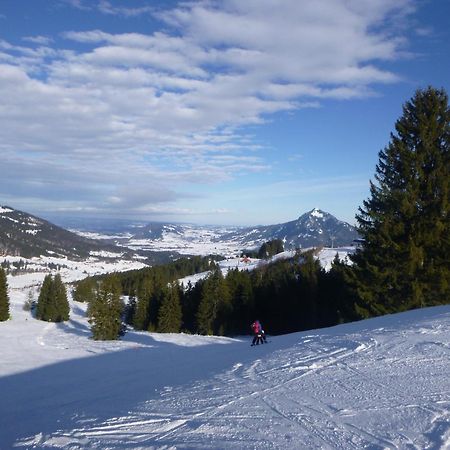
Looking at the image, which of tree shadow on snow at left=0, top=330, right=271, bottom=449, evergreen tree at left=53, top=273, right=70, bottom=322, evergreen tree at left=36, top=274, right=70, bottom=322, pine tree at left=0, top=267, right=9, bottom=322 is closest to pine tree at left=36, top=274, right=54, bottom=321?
evergreen tree at left=36, top=274, right=70, bottom=322

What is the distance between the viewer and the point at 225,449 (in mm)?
5516

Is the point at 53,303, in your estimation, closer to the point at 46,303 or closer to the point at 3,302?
the point at 46,303

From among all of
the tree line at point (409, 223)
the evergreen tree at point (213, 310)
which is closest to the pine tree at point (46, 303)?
the evergreen tree at point (213, 310)

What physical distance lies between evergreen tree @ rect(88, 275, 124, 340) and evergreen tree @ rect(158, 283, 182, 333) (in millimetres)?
7922

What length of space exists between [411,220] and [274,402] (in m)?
17.3

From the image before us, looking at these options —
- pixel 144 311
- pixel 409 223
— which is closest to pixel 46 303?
pixel 144 311

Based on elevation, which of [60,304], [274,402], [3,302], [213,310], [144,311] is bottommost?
[144,311]

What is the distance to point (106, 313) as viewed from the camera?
4003 cm

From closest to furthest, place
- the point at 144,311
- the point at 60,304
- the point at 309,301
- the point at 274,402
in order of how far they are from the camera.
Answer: the point at 274,402, the point at 309,301, the point at 144,311, the point at 60,304

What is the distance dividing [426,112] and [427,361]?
56.8ft

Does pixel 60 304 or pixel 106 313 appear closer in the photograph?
pixel 106 313

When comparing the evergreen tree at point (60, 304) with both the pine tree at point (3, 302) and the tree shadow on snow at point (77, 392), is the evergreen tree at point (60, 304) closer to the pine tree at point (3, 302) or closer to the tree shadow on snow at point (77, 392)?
the pine tree at point (3, 302)

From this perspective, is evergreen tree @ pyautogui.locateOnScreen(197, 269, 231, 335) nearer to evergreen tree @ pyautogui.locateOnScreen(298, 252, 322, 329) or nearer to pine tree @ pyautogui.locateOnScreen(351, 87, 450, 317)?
evergreen tree @ pyautogui.locateOnScreen(298, 252, 322, 329)

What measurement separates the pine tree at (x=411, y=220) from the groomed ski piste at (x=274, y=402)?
7379mm
